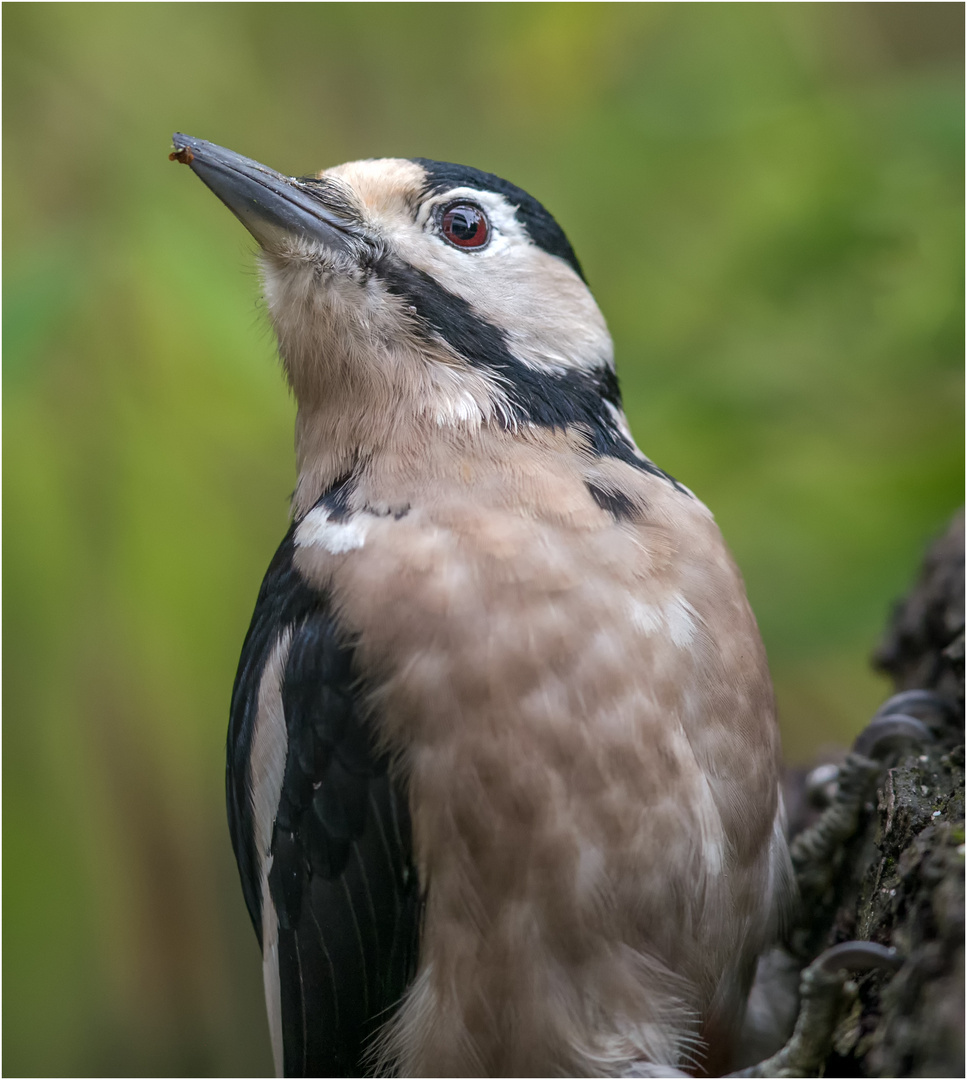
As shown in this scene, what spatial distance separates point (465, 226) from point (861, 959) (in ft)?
5.90

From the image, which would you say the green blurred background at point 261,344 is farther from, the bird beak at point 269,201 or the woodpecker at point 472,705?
the woodpecker at point 472,705

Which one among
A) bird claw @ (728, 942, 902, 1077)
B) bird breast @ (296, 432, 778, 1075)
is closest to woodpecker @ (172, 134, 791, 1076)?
bird breast @ (296, 432, 778, 1075)

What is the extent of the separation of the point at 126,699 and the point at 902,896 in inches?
105

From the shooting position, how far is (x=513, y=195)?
2781 mm

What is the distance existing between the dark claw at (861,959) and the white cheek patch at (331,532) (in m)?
1.15

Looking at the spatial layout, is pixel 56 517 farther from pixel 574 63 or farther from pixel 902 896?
pixel 902 896

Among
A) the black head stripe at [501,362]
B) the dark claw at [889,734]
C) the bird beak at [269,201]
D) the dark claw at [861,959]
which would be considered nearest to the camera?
the dark claw at [861,959]

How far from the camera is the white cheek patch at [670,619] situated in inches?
83.4

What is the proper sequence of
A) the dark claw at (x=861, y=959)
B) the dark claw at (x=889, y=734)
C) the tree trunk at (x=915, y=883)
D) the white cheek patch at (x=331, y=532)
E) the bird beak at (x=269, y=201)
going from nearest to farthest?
the tree trunk at (x=915, y=883) → the dark claw at (x=861, y=959) → the white cheek patch at (x=331, y=532) → the bird beak at (x=269, y=201) → the dark claw at (x=889, y=734)

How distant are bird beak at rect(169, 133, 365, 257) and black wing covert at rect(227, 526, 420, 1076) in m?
0.71

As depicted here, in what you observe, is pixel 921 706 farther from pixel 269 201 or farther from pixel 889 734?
pixel 269 201

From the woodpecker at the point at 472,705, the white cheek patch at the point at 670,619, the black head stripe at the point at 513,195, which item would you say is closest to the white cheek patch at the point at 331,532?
the woodpecker at the point at 472,705

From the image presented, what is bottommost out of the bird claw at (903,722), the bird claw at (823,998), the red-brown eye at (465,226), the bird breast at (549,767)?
the bird claw at (823,998)

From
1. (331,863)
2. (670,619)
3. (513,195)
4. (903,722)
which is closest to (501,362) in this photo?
(513,195)
